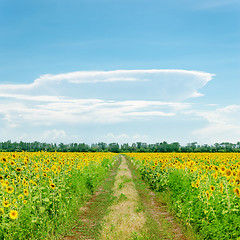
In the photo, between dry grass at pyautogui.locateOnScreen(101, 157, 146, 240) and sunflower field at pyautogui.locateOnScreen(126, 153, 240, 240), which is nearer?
sunflower field at pyautogui.locateOnScreen(126, 153, 240, 240)

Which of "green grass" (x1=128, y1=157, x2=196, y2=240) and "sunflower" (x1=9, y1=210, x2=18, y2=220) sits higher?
"sunflower" (x1=9, y1=210, x2=18, y2=220)

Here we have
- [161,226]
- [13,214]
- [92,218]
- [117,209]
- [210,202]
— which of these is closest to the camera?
[13,214]

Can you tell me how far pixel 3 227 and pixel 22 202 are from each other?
3.33ft

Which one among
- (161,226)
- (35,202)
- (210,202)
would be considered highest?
(210,202)

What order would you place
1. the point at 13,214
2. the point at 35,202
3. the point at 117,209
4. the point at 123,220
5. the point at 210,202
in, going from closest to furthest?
1. the point at 13,214
2. the point at 210,202
3. the point at 35,202
4. the point at 123,220
5. the point at 117,209

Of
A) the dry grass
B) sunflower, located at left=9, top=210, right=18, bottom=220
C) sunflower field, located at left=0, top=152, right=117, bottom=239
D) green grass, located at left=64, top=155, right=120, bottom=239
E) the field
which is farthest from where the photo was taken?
green grass, located at left=64, top=155, right=120, bottom=239

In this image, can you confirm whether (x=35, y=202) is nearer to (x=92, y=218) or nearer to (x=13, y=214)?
(x=13, y=214)

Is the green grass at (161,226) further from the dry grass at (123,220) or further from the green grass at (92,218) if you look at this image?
the green grass at (92,218)

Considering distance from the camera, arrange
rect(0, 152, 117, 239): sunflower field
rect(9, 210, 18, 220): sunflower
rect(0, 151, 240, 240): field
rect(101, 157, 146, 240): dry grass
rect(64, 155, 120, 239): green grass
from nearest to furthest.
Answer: rect(9, 210, 18, 220): sunflower < rect(0, 152, 117, 239): sunflower field < rect(0, 151, 240, 240): field < rect(101, 157, 146, 240): dry grass < rect(64, 155, 120, 239): green grass

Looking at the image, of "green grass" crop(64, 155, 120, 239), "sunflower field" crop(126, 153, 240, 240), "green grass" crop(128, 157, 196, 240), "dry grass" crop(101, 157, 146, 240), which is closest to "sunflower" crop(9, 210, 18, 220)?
"green grass" crop(64, 155, 120, 239)

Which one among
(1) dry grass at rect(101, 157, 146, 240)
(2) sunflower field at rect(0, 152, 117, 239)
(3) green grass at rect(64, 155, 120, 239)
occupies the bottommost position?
(3) green grass at rect(64, 155, 120, 239)

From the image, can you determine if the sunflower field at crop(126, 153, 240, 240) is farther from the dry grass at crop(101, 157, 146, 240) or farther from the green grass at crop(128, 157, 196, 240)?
the dry grass at crop(101, 157, 146, 240)

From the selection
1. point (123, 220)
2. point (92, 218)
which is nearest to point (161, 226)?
point (123, 220)

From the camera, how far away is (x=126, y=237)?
29.9ft
